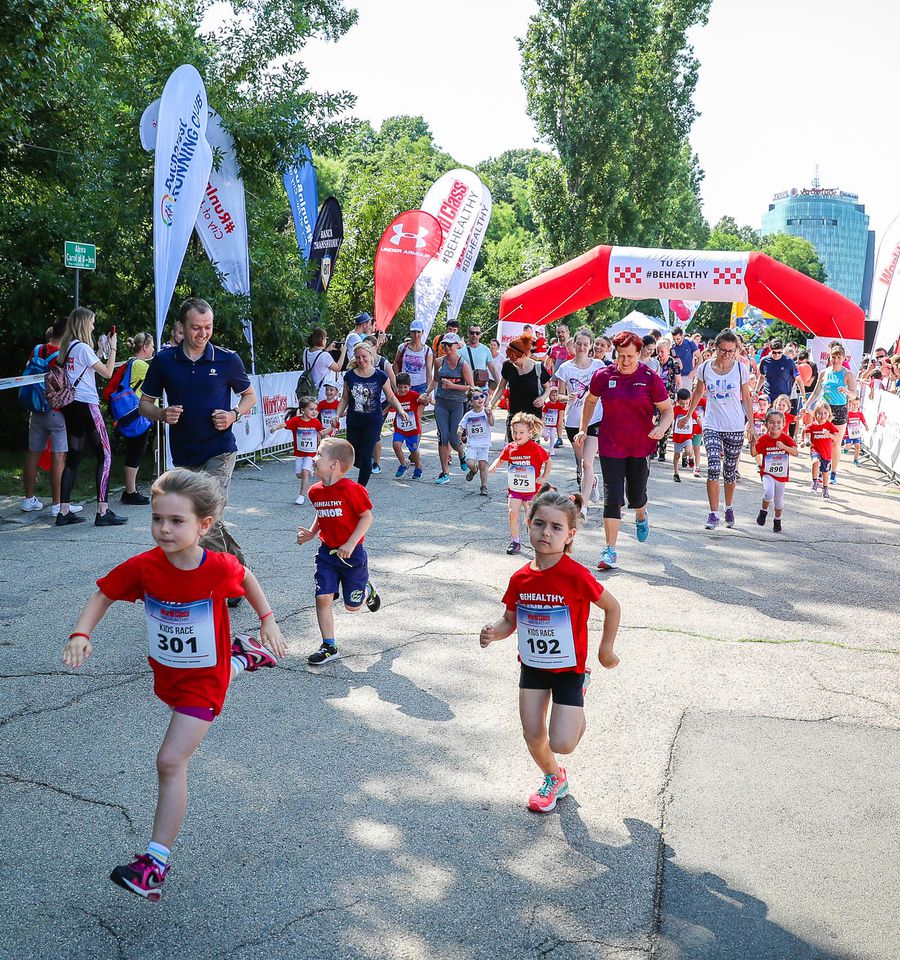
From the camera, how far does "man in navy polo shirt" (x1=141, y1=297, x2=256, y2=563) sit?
6301 millimetres

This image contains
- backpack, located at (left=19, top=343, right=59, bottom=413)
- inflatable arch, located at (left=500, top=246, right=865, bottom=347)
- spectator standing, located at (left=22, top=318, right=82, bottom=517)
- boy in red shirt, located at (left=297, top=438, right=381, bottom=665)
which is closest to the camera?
boy in red shirt, located at (left=297, top=438, right=381, bottom=665)

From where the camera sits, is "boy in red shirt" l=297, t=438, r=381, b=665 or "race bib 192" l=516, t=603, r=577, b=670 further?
"boy in red shirt" l=297, t=438, r=381, b=665

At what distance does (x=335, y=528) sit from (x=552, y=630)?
2.25 meters

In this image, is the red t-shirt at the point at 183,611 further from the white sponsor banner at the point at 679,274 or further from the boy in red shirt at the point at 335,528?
the white sponsor banner at the point at 679,274

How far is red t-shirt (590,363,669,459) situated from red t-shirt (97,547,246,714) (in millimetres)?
5477

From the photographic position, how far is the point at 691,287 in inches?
633

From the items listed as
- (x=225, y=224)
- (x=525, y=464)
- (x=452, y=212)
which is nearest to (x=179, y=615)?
(x=525, y=464)

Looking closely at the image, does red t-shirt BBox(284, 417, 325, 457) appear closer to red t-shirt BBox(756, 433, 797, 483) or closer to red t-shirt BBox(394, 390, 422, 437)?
red t-shirt BBox(394, 390, 422, 437)

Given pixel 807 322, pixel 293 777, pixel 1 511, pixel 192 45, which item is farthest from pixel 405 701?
pixel 192 45

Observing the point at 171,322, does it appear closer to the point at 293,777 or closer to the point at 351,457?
the point at 351,457

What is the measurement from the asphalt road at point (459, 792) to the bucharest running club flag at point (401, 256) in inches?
407

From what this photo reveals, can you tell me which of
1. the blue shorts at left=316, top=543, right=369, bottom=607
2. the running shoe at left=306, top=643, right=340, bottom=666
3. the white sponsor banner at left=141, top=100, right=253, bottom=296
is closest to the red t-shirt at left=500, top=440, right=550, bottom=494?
the blue shorts at left=316, top=543, right=369, bottom=607

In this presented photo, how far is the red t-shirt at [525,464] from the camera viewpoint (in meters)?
8.78

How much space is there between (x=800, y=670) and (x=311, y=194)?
14700mm
